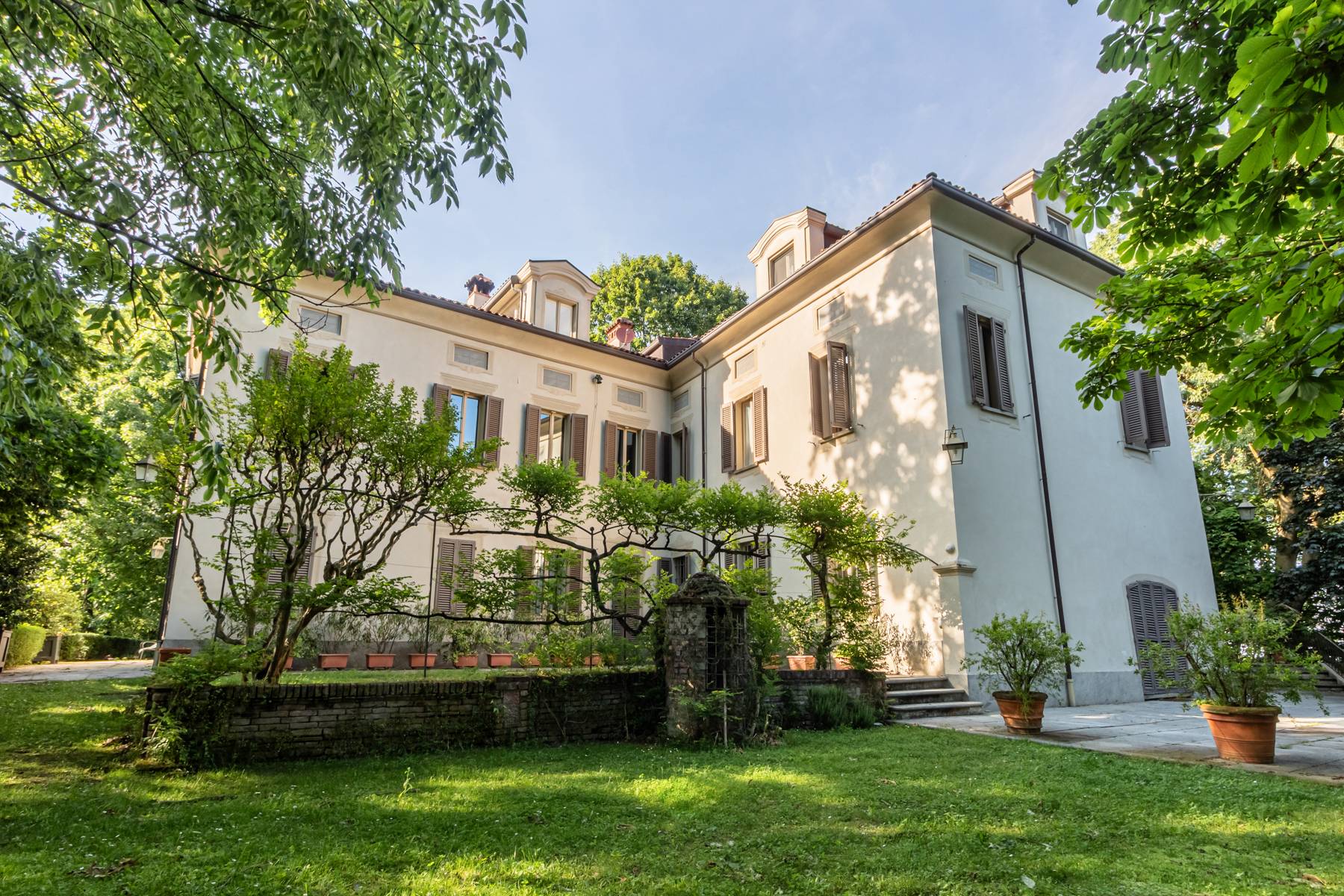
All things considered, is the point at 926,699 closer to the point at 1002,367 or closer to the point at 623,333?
the point at 1002,367

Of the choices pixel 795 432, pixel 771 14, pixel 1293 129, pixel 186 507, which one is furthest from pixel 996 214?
pixel 186 507

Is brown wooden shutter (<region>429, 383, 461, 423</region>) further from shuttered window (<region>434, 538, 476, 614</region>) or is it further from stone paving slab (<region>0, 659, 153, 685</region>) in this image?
stone paving slab (<region>0, 659, 153, 685</region>)

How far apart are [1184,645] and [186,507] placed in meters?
9.29

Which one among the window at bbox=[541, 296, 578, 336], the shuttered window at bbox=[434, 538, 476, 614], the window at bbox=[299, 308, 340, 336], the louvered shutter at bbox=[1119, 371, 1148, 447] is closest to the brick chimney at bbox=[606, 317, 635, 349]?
the window at bbox=[541, 296, 578, 336]

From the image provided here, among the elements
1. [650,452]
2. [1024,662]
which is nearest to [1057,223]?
[650,452]

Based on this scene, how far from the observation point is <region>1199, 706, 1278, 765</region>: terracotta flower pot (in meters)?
5.86

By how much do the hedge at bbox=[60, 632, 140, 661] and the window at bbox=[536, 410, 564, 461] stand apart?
1817cm

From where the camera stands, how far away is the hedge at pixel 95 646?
898 inches

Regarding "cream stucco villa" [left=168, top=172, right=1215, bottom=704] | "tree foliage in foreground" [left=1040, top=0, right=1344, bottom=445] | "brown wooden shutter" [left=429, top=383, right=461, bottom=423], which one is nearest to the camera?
"tree foliage in foreground" [left=1040, top=0, right=1344, bottom=445]

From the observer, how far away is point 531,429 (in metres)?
16.7

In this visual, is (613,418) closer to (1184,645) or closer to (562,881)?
(1184,645)

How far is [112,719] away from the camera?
6.86 meters

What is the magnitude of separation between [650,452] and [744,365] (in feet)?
11.7

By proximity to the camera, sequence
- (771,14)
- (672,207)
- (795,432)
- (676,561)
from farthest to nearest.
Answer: (676,561) → (795,432) → (672,207) → (771,14)
